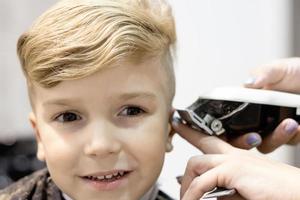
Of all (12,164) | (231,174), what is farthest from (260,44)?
(231,174)

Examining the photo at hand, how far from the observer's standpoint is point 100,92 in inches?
31.1

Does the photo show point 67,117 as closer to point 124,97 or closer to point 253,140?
point 124,97

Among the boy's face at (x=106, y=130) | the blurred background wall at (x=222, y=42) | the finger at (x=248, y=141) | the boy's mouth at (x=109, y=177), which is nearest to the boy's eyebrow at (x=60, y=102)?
the boy's face at (x=106, y=130)

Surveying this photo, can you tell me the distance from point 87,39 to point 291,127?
0.34m

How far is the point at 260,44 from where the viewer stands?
1.59 meters

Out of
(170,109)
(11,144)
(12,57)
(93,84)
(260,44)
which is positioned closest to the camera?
(93,84)

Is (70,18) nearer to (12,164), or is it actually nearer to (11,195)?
(11,195)

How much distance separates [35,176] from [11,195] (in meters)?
0.05

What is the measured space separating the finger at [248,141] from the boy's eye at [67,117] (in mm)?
249

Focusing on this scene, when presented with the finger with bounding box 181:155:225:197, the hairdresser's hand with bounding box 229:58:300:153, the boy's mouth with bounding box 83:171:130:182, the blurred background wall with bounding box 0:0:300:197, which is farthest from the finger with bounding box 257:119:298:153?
the blurred background wall with bounding box 0:0:300:197

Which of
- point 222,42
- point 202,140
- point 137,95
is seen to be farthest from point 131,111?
point 222,42

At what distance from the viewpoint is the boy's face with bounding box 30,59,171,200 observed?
79cm

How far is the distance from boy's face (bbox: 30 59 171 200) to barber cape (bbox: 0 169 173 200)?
0.08 meters

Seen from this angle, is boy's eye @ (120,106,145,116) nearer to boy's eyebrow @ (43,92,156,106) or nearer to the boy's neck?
boy's eyebrow @ (43,92,156,106)
